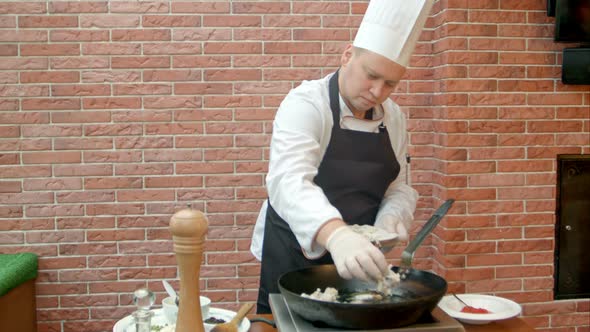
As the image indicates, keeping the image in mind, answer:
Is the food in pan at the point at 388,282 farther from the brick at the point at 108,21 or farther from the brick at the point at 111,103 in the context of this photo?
the brick at the point at 108,21

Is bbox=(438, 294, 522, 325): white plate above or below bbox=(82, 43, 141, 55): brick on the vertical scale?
below

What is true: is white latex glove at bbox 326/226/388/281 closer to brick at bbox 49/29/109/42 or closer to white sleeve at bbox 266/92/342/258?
white sleeve at bbox 266/92/342/258

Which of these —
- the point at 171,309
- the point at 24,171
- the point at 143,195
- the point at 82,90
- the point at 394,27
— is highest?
the point at 394,27

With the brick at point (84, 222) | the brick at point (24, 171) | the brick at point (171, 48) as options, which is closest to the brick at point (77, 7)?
the brick at point (171, 48)

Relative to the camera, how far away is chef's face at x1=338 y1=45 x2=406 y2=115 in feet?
5.99

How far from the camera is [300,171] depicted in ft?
5.63

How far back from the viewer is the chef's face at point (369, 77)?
1826 millimetres

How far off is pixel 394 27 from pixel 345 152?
43 centimetres

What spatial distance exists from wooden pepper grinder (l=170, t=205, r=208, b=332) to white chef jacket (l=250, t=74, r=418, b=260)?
16.1 inches

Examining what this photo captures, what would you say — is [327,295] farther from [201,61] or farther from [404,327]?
[201,61]

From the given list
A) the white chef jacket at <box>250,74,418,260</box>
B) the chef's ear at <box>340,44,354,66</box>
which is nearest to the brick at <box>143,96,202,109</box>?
the white chef jacket at <box>250,74,418,260</box>

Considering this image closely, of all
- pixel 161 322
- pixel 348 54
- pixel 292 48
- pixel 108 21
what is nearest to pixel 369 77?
pixel 348 54

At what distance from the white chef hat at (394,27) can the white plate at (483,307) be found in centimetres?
75

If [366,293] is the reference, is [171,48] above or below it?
above
